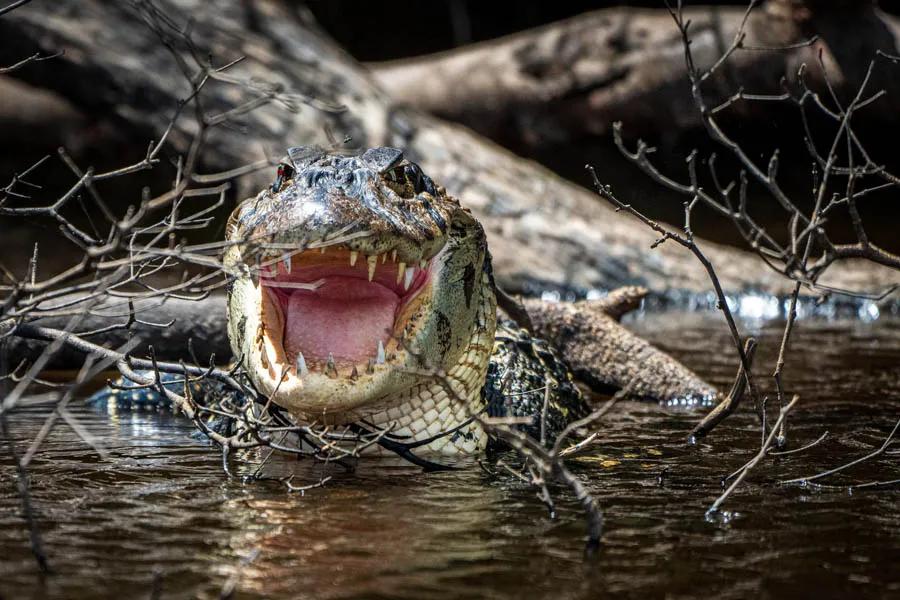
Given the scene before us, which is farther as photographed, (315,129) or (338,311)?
(315,129)

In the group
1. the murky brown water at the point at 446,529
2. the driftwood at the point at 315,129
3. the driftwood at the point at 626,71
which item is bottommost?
the murky brown water at the point at 446,529

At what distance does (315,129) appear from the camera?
8.23 m

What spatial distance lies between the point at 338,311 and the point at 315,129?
499 cm

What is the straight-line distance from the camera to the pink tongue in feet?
11.2

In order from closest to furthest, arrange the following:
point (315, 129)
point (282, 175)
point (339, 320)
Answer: point (339, 320), point (282, 175), point (315, 129)

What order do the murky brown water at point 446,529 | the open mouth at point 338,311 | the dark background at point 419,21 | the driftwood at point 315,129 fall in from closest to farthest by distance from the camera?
1. the murky brown water at point 446,529
2. the open mouth at point 338,311
3. the driftwood at point 315,129
4. the dark background at point 419,21

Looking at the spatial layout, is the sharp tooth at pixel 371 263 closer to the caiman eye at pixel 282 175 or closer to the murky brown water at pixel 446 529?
the caiman eye at pixel 282 175

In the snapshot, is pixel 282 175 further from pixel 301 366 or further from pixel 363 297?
pixel 301 366

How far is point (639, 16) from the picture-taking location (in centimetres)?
1114

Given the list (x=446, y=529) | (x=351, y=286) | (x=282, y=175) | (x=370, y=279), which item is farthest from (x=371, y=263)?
(x=446, y=529)

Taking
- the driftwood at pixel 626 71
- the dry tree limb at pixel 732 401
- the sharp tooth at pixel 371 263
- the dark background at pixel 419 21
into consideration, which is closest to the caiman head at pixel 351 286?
the sharp tooth at pixel 371 263

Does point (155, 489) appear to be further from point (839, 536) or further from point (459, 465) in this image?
point (839, 536)

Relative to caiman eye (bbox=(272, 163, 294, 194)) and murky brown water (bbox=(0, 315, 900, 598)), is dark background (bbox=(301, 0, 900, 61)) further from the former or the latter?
caiman eye (bbox=(272, 163, 294, 194))

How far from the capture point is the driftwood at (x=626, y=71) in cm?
1012
